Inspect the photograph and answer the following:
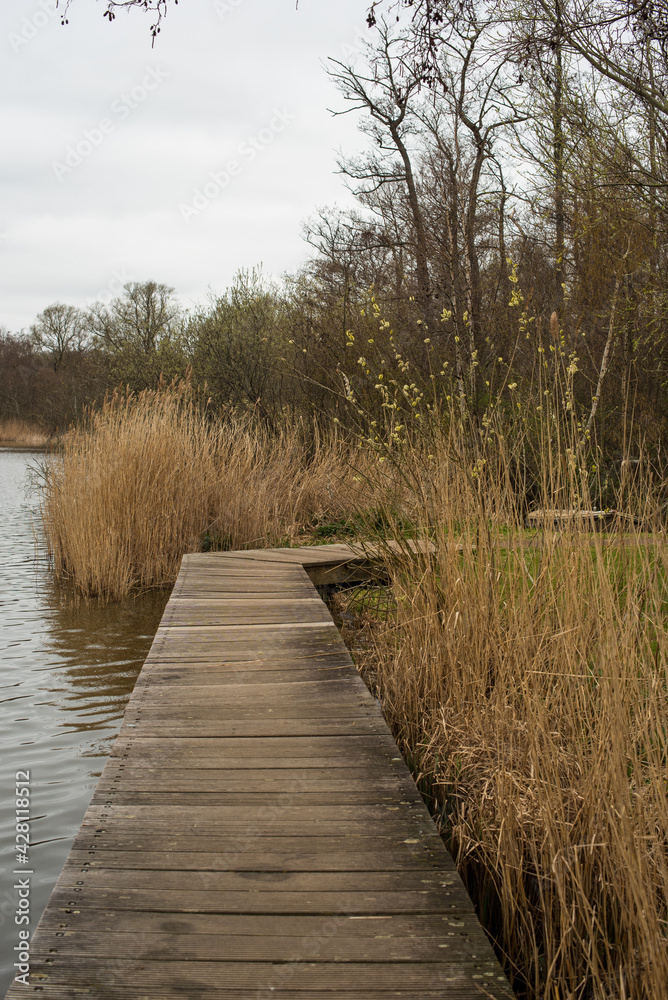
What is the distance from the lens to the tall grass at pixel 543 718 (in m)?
1.71

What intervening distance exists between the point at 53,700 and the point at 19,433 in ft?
98.2

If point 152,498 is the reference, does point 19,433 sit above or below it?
above

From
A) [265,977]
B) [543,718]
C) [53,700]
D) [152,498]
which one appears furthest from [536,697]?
[152,498]

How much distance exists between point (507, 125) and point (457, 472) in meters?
10.6

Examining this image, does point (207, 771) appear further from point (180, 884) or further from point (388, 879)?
point (388, 879)

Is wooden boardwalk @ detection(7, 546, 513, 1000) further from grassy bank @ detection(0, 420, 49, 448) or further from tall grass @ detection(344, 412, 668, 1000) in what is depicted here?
grassy bank @ detection(0, 420, 49, 448)

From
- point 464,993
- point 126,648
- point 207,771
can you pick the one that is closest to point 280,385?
point 126,648

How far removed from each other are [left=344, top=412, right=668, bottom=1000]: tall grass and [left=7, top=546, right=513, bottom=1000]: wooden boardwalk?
27cm

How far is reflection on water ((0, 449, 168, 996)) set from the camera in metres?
2.84

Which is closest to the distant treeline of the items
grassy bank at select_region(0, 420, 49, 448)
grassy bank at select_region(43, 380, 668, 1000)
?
grassy bank at select_region(43, 380, 668, 1000)

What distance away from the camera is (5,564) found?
27.4ft

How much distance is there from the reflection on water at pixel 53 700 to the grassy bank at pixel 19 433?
24848 mm

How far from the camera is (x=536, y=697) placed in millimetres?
1901

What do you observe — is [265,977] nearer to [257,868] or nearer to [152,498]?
[257,868]
